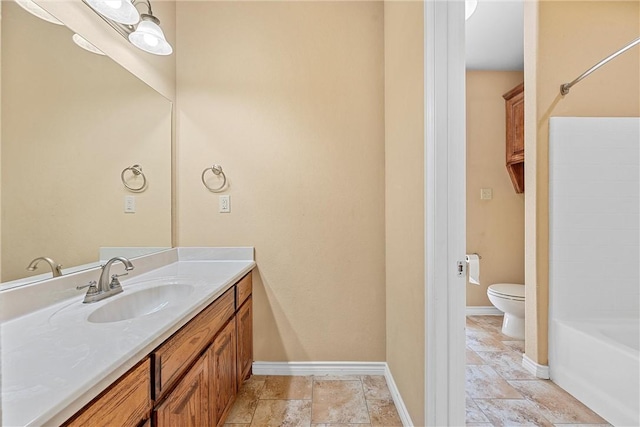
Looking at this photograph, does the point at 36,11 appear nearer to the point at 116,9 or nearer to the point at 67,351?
the point at 116,9

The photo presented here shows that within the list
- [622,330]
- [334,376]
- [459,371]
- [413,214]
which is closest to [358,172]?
[413,214]

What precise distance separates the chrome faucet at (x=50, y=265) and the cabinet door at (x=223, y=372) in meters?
0.69

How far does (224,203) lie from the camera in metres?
A: 1.97

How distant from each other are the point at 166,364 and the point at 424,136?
126cm

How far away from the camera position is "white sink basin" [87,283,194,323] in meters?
1.09

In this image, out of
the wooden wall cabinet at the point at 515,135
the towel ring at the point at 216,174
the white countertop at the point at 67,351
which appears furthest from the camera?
the wooden wall cabinet at the point at 515,135

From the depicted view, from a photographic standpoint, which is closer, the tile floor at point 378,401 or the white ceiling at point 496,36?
the tile floor at point 378,401

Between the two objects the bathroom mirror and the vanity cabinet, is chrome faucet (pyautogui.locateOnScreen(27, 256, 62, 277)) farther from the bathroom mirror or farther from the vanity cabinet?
the vanity cabinet

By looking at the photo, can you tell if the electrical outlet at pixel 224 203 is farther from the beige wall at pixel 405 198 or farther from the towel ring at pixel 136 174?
the beige wall at pixel 405 198

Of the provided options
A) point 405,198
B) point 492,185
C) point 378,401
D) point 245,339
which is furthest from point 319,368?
point 492,185

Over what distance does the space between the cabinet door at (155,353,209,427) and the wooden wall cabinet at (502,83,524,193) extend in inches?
116

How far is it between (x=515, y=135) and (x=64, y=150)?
3.34 m

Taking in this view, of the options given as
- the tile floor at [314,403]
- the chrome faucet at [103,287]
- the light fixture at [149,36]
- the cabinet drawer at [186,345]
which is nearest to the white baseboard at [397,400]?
the tile floor at [314,403]

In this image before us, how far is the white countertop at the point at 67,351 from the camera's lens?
0.54 metres
